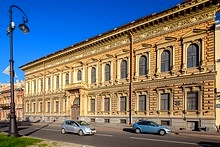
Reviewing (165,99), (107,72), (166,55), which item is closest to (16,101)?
Result: (107,72)

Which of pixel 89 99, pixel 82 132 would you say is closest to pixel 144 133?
pixel 82 132

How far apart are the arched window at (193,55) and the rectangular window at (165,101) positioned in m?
4.22

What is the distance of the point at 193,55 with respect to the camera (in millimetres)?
29250

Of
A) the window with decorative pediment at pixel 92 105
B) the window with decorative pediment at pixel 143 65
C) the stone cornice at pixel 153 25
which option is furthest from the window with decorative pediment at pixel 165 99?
the window with decorative pediment at pixel 92 105

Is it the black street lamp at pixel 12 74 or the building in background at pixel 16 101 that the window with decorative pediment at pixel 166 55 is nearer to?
the black street lamp at pixel 12 74

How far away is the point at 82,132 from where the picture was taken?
78.1 ft

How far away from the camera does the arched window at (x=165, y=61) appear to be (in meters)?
31.9

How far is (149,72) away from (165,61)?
2562 millimetres

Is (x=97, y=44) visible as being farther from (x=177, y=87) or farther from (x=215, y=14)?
(x=215, y=14)

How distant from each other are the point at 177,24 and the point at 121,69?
10.4 metres

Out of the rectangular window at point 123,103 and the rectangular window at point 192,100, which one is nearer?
the rectangular window at point 192,100

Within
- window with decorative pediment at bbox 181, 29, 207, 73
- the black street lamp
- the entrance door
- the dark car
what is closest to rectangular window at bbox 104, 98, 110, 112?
the entrance door

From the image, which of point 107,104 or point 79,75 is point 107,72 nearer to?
point 107,104

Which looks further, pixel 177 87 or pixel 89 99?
pixel 89 99
